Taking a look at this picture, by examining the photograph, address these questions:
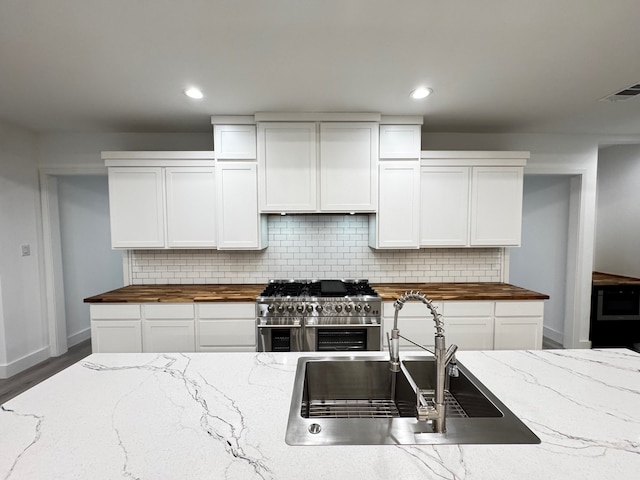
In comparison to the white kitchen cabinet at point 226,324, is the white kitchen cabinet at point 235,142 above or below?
above

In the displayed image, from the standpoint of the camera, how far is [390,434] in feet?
2.84

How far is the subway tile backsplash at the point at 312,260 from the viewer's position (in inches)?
127

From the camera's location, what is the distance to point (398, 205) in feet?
9.38

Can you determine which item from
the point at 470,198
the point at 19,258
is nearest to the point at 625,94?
the point at 470,198

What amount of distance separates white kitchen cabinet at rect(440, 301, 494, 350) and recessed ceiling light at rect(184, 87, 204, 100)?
9.01ft

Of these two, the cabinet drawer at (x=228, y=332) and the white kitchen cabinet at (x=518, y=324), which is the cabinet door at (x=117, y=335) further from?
the white kitchen cabinet at (x=518, y=324)

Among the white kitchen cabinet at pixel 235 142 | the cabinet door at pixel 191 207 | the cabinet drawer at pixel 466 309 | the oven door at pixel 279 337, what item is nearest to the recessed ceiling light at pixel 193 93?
the white kitchen cabinet at pixel 235 142

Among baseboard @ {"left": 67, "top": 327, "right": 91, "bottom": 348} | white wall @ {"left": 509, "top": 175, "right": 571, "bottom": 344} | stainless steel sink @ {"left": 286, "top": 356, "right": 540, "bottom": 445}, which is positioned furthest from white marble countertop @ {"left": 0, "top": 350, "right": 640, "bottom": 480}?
baseboard @ {"left": 67, "top": 327, "right": 91, "bottom": 348}

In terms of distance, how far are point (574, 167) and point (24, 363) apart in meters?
6.61

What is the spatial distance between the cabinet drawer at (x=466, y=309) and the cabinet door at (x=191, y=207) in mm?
2318

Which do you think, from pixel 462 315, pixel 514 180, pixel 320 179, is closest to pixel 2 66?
pixel 320 179

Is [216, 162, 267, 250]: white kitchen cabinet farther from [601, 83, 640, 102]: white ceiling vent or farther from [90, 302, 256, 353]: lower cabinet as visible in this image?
[601, 83, 640, 102]: white ceiling vent

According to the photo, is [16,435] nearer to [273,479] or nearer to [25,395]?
[25,395]

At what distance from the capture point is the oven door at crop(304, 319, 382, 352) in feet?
8.49
